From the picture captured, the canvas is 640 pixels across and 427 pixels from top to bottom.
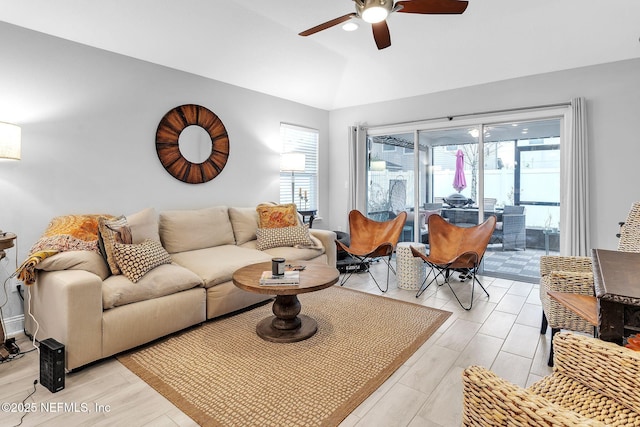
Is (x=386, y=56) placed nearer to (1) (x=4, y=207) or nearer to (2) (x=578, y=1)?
(2) (x=578, y=1)

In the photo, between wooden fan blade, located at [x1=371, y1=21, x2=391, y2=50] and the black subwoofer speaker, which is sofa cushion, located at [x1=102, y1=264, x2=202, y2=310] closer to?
the black subwoofer speaker

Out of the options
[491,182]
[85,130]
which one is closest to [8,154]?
[85,130]

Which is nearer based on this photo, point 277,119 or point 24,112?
point 24,112

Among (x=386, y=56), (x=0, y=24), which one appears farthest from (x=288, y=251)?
(x=0, y=24)

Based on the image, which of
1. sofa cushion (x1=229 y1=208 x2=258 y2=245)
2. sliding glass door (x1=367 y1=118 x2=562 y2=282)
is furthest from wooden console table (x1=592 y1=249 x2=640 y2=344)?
sofa cushion (x1=229 y1=208 x2=258 y2=245)

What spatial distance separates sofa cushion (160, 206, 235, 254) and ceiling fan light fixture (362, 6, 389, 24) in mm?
2601

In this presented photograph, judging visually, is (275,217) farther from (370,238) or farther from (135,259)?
(135,259)

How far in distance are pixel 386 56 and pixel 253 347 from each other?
387 cm

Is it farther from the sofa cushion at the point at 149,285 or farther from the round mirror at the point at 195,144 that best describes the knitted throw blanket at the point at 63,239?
the round mirror at the point at 195,144

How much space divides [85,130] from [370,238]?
11.2 ft

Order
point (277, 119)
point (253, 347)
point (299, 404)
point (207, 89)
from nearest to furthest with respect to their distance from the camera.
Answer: point (299, 404) → point (253, 347) → point (207, 89) → point (277, 119)

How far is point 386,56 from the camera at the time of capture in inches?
177

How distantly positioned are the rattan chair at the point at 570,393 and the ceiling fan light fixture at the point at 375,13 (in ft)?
6.77

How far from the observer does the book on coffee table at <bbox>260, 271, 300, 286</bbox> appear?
2549 mm
